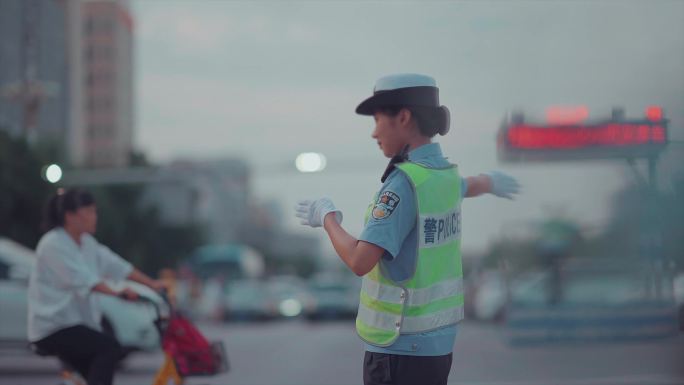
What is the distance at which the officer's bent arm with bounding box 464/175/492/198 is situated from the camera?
4.44 meters

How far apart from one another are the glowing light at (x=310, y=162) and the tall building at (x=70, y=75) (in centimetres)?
1104

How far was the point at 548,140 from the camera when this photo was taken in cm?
1662

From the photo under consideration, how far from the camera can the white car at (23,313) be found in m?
13.1

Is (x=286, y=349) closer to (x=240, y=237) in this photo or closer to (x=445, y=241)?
(x=445, y=241)

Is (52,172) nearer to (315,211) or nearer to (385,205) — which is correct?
(315,211)

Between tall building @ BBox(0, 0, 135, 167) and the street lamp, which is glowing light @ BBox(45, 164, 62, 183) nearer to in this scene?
the street lamp

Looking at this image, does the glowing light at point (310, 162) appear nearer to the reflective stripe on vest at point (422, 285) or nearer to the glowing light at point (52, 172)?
the glowing light at point (52, 172)

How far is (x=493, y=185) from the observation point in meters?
4.56

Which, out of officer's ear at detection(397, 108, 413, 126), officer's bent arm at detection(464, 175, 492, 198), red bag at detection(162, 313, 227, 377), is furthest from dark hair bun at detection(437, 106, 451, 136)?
red bag at detection(162, 313, 227, 377)

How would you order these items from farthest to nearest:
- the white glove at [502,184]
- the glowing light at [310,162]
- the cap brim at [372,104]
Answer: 1. the glowing light at [310,162]
2. the white glove at [502,184]
3. the cap brim at [372,104]

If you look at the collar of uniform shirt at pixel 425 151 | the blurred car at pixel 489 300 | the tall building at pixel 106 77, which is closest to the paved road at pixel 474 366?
the collar of uniform shirt at pixel 425 151

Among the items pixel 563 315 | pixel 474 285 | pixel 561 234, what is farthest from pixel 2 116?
pixel 563 315

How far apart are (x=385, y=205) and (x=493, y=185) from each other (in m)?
1.16

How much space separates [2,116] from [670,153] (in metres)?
74.4
